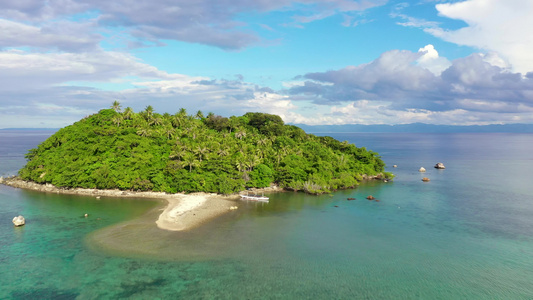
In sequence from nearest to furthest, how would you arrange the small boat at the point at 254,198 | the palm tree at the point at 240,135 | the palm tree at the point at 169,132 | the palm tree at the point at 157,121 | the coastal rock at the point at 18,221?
the coastal rock at the point at 18,221 → the small boat at the point at 254,198 → the palm tree at the point at 169,132 → the palm tree at the point at 157,121 → the palm tree at the point at 240,135

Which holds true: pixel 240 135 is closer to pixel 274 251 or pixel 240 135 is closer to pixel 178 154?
pixel 178 154

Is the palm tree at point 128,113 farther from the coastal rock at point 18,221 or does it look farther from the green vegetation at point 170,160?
the coastal rock at point 18,221

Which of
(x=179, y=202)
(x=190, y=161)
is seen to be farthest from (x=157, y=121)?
(x=179, y=202)

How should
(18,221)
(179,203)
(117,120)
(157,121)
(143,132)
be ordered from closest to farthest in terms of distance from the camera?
(18,221) < (179,203) < (143,132) < (117,120) < (157,121)

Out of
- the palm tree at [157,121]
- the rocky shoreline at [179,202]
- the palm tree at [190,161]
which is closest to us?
the rocky shoreline at [179,202]

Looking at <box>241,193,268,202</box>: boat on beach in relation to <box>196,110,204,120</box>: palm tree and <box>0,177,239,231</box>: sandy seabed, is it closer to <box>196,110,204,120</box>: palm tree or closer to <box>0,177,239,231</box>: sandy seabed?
<box>0,177,239,231</box>: sandy seabed

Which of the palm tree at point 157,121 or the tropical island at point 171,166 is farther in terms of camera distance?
the palm tree at point 157,121

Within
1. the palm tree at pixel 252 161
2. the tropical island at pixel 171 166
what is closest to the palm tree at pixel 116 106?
the tropical island at pixel 171 166
